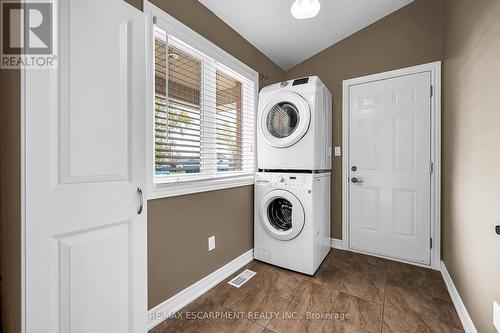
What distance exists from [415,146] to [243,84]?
76.8 inches

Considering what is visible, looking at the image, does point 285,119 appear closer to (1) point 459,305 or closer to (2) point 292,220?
(2) point 292,220

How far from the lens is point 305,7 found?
147 centimetres

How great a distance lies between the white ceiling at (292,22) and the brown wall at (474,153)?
742 mm

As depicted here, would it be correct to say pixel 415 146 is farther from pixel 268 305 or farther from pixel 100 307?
pixel 100 307

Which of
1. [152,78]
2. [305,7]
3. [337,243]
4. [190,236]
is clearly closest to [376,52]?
[305,7]

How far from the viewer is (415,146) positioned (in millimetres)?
2451

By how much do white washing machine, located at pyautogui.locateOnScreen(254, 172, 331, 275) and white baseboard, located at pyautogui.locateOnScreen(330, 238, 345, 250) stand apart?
1.13 ft

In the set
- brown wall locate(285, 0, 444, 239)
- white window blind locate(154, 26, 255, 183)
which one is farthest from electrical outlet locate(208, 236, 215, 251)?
brown wall locate(285, 0, 444, 239)

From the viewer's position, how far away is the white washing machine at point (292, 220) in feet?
7.14

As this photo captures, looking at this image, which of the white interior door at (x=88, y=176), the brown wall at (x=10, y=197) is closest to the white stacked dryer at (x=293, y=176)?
the white interior door at (x=88, y=176)

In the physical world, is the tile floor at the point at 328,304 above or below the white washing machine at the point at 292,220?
below

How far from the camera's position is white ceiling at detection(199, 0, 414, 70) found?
207 cm

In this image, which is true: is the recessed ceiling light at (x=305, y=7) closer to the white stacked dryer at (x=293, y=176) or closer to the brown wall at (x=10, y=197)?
the white stacked dryer at (x=293, y=176)

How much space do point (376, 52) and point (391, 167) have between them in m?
1.33
